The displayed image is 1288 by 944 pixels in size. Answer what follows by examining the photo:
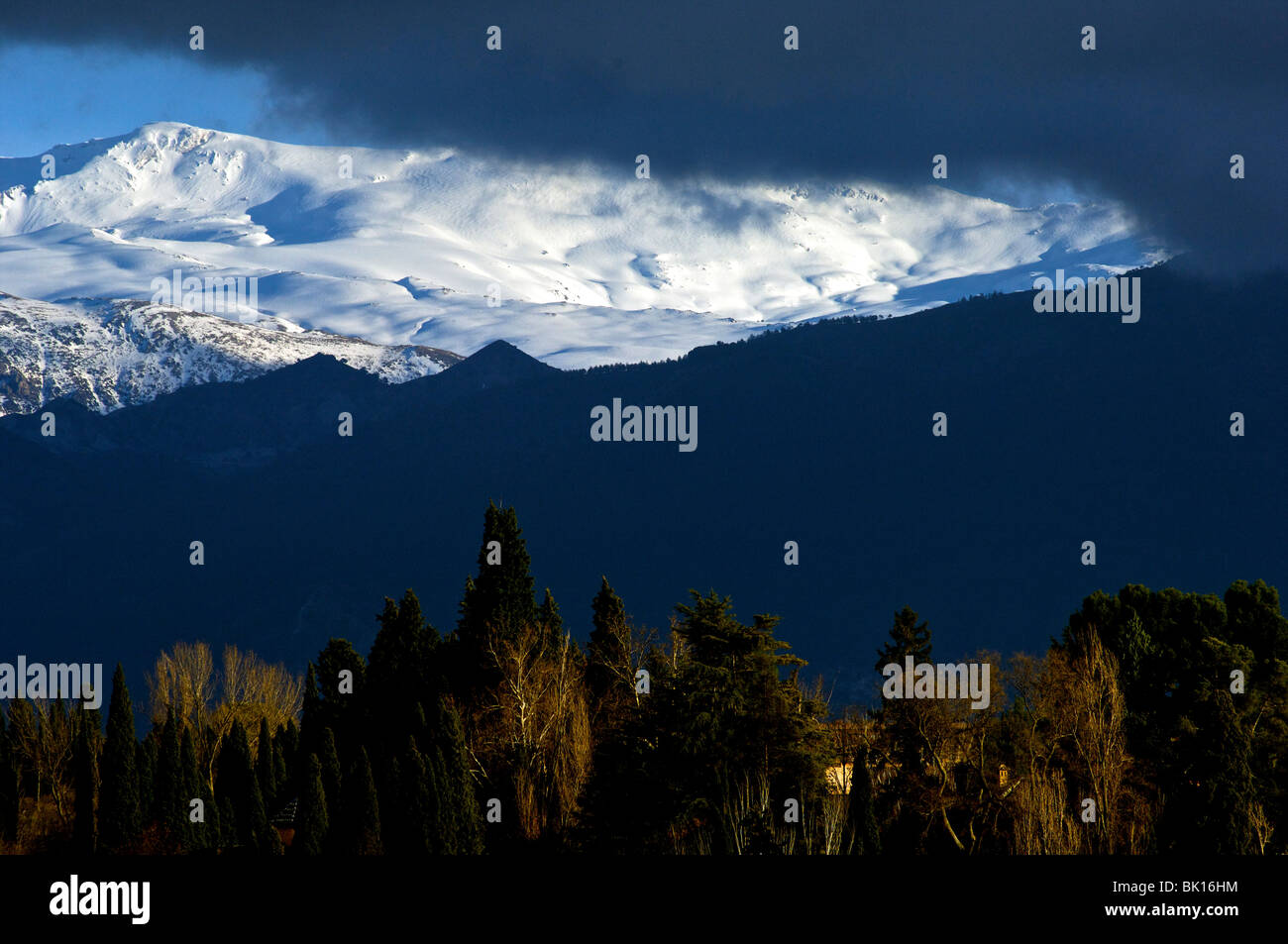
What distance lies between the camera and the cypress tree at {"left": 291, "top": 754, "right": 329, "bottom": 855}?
236 ft

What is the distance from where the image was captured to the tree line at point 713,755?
66.3m

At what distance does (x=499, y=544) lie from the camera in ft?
304

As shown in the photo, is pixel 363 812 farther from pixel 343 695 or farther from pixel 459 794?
pixel 343 695

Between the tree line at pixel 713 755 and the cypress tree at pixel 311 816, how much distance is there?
14 cm

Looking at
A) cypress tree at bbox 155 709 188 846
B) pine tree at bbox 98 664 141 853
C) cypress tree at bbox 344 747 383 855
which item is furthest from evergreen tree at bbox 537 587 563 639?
pine tree at bbox 98 664 141 853

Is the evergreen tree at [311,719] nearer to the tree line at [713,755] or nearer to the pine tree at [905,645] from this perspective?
the tree line at [713,755]

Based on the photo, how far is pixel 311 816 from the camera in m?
74.2

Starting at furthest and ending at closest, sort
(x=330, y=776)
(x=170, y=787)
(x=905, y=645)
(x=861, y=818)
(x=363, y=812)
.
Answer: (x=170, y=787), (x=330, y=776), (x=905, y=645), (x=363, y=812), (x=861, y=818)

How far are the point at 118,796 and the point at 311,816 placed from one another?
23.4 m

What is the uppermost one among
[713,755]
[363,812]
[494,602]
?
[494,602]

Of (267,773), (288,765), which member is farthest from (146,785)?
(288,765)

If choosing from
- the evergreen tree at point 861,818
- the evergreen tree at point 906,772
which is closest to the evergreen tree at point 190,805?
the evergreen tree at point 906,772

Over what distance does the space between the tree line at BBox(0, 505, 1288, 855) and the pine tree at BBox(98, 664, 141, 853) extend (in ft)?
0.53
